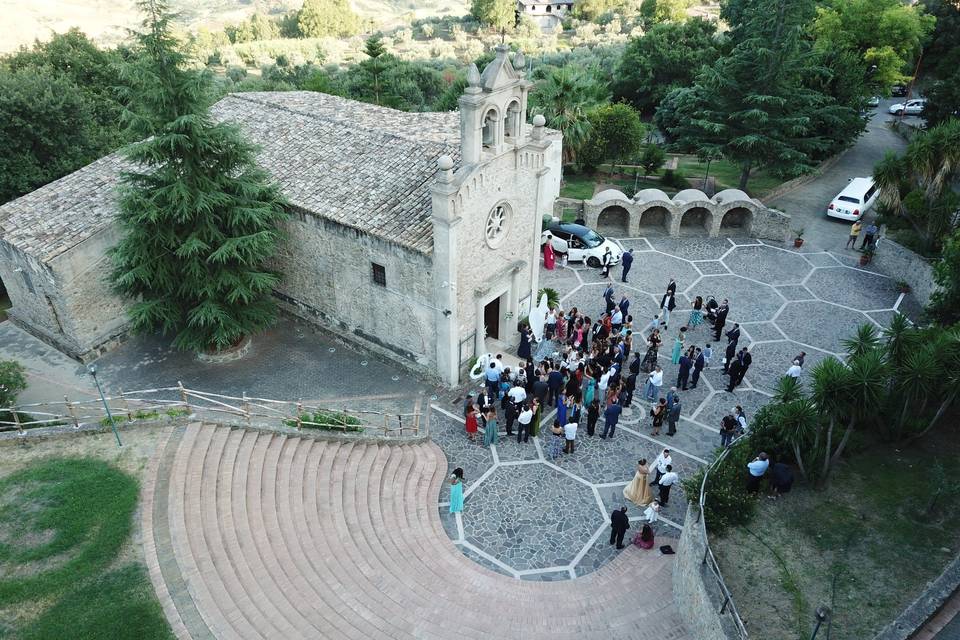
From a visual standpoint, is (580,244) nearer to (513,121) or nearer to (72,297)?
(513,121)

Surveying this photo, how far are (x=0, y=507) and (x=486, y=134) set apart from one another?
50.2 ft

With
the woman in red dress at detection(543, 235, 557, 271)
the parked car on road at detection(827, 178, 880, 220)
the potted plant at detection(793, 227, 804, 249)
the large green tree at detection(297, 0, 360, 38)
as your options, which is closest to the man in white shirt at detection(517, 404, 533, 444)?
the woman in red dress at detection(543, 235, 557, 271)

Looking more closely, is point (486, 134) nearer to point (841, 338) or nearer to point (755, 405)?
point (755, 405)

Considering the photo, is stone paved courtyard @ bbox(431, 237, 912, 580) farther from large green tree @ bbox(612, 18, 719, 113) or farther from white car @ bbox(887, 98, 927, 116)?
white car @ bbox(887, 98, 927, 116)

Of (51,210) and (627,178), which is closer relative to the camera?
(51,210)

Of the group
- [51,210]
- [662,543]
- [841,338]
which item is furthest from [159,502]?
[841,338]

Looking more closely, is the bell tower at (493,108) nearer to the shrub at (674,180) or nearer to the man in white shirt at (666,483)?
the man in white shirt at (666,483)

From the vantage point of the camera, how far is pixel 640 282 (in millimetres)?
28984

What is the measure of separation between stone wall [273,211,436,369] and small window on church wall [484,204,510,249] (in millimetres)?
2328

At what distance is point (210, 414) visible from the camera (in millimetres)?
18281

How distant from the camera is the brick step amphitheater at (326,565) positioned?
13758mm

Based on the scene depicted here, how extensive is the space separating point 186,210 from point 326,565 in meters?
10.7

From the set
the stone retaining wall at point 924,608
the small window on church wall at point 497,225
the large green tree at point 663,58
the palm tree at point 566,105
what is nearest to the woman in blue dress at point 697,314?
the small window on church wall at point 497,225

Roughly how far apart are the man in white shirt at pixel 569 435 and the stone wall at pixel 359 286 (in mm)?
5083
